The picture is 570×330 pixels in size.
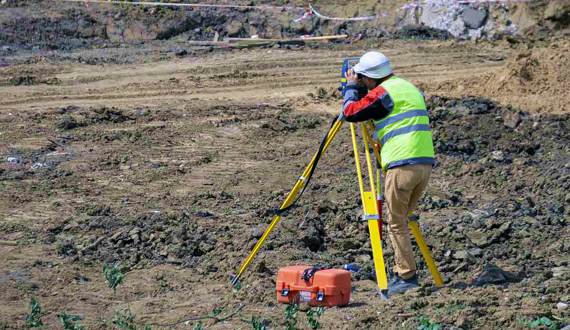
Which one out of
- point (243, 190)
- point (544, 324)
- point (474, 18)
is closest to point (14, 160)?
point (243, 190)

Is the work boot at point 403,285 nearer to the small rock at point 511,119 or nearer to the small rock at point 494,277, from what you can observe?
the small rock at point 494,277

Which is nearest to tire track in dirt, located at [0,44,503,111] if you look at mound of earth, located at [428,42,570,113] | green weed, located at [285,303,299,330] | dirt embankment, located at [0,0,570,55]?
mound of earth, located at [428,42,570,113]

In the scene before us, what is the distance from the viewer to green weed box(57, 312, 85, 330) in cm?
729

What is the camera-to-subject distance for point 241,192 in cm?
1258

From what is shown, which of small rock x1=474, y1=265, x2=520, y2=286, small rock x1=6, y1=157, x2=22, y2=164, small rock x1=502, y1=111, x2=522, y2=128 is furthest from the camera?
small rock x1=502, y1=111, x2=522, y2=128

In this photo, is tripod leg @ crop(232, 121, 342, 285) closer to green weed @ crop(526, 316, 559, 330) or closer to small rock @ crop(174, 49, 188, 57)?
green weed @ crop(526, 316, 559, 330)

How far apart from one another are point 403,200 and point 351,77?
3.43 ft

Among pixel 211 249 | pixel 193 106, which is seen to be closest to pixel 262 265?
pixel 211 249

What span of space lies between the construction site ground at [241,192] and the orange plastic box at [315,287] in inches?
4.9

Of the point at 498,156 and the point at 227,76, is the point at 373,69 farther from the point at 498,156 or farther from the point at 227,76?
the point at 227,76

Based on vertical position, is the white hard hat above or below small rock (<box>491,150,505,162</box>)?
above

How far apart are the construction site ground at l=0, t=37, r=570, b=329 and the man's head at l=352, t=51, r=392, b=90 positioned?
5.66 ft

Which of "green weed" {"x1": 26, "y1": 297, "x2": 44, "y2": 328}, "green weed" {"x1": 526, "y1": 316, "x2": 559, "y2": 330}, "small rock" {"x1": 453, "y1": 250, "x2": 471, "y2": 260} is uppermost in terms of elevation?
"green weed" {"x1": 526, "y1": 316, "x2": 559, "y2": 330}

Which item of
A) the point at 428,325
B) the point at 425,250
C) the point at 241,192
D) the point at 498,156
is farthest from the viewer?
the point at 498,156
